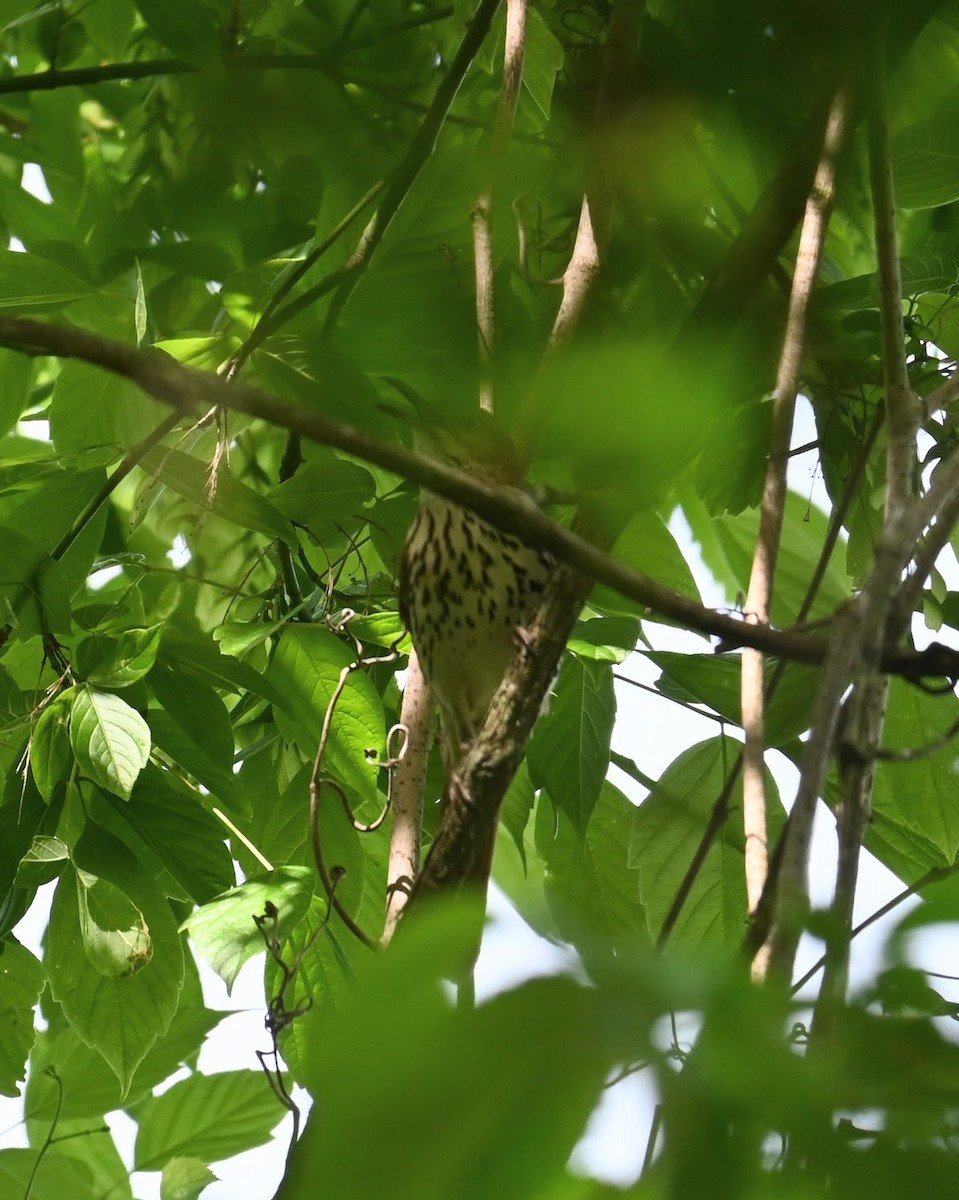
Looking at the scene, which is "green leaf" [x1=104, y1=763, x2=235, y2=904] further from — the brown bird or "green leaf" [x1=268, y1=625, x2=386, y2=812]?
the brown bird

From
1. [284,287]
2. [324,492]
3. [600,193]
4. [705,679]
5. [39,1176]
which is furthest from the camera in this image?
[39,1176]

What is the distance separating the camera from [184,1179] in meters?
2.01

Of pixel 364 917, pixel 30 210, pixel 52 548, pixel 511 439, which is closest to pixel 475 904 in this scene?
pixel 511 439

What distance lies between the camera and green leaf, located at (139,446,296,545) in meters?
1.48

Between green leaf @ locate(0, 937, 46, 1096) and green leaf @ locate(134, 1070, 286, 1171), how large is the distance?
72 centimetres

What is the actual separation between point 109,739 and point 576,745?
0.62 meters

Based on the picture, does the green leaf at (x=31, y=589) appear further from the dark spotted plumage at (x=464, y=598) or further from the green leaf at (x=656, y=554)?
the green leaf at (x=656, y=554)

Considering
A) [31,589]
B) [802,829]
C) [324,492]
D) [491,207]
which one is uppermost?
[324,492]

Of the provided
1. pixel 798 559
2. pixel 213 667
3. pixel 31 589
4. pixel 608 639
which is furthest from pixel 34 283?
pixel 798 559

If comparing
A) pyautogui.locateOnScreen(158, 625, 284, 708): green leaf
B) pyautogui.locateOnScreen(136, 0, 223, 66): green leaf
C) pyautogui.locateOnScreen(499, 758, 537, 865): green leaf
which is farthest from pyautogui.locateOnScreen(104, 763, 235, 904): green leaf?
pyautogui.locateOnScreen(136, 0, 223, 66): green leaf

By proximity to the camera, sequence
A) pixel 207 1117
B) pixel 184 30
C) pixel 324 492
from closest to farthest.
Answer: pixel 184 30
pixel 324 492
pixel 207 1117

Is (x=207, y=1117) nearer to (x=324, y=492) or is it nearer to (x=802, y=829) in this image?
(x=324, y=492)

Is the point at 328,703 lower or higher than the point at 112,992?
higher

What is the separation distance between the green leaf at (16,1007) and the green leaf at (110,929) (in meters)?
0.30
